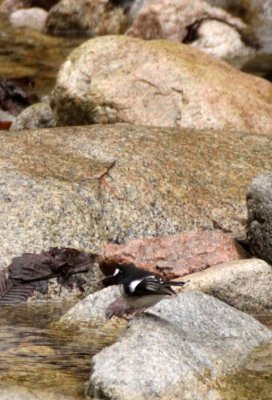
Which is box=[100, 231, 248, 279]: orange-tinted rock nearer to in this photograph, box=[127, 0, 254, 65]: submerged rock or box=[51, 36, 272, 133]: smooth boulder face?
box=[51, 36, 272, 133]: smooth boulder face

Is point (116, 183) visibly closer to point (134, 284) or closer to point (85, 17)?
point (134, 284)

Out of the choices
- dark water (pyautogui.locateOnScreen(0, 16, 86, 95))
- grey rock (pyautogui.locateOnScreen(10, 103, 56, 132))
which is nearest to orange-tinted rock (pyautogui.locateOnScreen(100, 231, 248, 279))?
grey rock (pyautogui.locateOnScreen(10, 103, 56, 132))

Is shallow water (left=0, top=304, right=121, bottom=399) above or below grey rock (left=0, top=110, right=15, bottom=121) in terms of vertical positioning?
above

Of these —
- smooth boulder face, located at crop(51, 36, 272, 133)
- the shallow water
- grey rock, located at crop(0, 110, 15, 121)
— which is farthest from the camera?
grey rock, located at crop(0, 110, 15, 121)

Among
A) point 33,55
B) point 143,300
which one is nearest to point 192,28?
point 33,55

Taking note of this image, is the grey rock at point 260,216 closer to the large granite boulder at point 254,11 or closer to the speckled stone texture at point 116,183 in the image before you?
the speckled stone texture at point 116,183

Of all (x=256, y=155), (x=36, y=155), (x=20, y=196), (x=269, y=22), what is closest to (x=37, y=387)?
(x=20, y=196)

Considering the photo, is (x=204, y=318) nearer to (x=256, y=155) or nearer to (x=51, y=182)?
(x=51, y=182)
